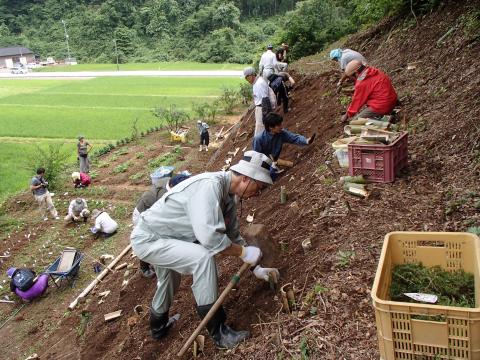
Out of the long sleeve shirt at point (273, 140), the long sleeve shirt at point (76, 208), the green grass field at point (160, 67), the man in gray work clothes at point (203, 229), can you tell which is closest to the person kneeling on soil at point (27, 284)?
the long sleeve shirt at point (76, 208)

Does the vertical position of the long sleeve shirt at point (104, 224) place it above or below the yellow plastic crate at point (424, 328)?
below

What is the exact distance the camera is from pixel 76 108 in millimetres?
31594

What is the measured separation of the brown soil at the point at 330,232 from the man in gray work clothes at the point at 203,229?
19.0 inches

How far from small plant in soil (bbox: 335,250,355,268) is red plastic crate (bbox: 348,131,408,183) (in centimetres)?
139

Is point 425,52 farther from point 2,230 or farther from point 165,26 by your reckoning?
point 165,26

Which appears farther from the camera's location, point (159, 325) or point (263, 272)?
point (159, 325)

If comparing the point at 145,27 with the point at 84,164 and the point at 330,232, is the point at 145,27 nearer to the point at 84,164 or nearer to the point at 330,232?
the point at 84,164

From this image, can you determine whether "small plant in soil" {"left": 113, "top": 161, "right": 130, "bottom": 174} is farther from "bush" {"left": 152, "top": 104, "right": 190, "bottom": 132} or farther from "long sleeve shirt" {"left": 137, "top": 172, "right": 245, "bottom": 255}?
"long sleeve shirt" {"left": 137, "top": 172, "right": 245, "bottom": 255}

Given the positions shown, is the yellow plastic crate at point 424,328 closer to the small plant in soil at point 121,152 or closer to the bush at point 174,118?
A: the small plant in soil at point 121,152

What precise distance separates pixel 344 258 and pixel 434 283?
105 cm

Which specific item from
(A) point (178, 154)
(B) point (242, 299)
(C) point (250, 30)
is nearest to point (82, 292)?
(B) point (242, 299)

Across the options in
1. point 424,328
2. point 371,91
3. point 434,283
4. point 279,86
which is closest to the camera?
point 424,328

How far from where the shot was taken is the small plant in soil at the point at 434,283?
9.68 ft

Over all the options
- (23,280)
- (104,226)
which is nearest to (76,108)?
(104,226)
